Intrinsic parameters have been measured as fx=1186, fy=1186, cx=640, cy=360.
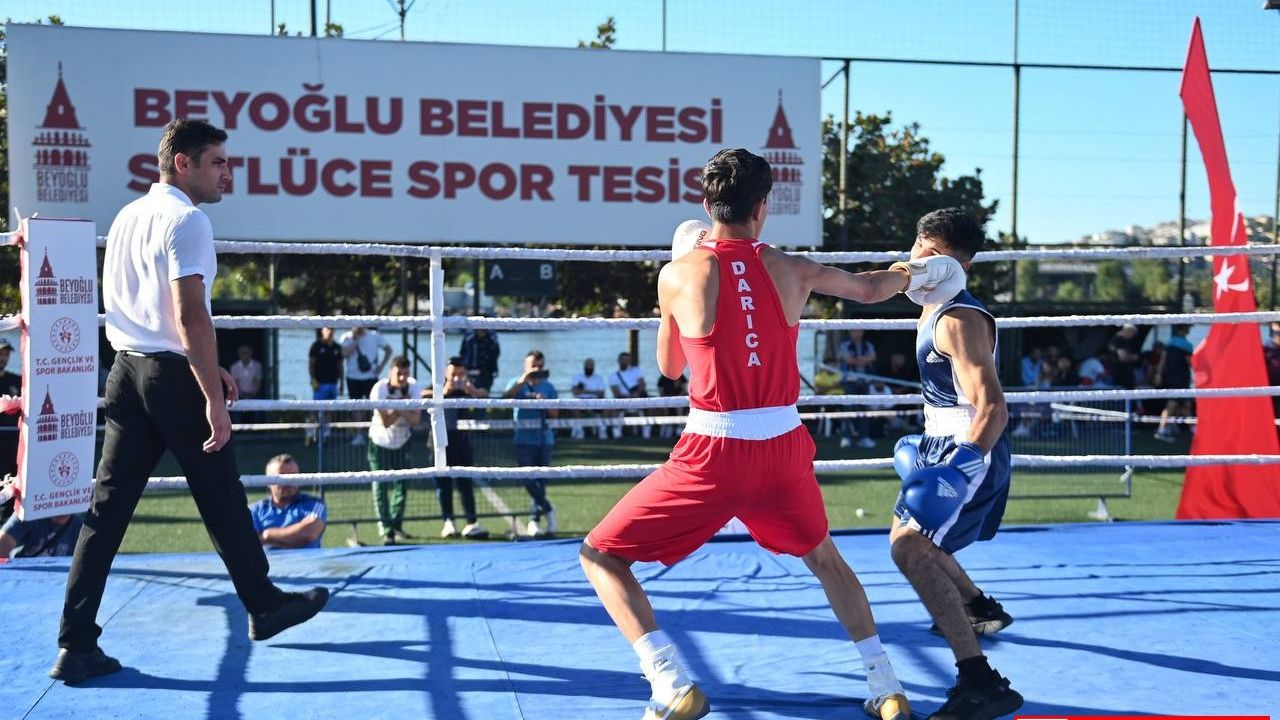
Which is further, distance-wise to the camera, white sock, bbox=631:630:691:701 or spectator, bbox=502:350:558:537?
spectator, bbox=502:350:558:537

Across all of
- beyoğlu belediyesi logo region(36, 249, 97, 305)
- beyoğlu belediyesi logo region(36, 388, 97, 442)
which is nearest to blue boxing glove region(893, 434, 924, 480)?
beyoğlu belediyesi logo region(36, 388, 97, 442)

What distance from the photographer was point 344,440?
835cm

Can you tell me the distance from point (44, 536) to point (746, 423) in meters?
3.76

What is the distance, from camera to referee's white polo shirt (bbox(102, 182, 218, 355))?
10.0 ft

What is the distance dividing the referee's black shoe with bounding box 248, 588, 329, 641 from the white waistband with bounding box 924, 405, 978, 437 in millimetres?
1810

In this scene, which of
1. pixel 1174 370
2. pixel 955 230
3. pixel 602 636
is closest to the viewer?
pixel 955 230

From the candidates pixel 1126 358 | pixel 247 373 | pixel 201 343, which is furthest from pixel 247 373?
pixel 1126 358

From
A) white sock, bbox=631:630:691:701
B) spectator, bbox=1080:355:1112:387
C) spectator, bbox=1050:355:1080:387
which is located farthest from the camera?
spectator, bbox=1050:355:1080:387

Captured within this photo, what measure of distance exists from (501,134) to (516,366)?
27310mm

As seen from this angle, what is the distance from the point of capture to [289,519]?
17.5ft

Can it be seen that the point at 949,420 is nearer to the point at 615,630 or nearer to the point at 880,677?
the point at 880,677

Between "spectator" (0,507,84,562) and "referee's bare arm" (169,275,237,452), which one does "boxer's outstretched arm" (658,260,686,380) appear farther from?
"spectator" (0,507,84,562)

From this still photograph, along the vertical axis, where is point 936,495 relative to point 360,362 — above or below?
above

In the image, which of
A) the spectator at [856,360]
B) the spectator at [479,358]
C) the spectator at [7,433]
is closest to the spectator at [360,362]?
the spectator at [479,358]
